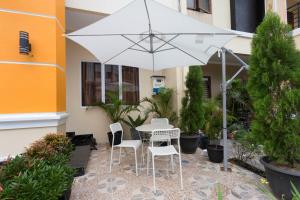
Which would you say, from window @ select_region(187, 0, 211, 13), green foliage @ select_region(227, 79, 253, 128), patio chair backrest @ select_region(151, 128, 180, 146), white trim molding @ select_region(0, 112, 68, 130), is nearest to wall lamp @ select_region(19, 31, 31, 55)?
white trim molding @ select_region(0, 112, 68, 130)

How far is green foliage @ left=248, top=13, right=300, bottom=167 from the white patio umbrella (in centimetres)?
61

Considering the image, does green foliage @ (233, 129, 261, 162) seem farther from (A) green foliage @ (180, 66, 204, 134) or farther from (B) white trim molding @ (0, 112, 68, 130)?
(B) white trim molding @ (0, 112, 68, 130)

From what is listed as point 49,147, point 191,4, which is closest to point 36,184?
point 49,147

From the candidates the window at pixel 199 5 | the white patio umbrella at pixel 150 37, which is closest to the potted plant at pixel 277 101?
the white patio umbrella at pixel 150 37

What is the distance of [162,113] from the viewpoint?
19.9 ft

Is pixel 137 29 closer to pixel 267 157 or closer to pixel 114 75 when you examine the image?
pixel 267 157

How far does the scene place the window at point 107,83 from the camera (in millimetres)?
6246

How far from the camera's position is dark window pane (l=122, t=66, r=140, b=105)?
21.9 feet

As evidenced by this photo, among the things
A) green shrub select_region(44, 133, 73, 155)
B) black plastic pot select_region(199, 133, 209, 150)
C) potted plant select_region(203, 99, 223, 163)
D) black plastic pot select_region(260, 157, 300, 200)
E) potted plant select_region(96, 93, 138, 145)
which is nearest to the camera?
black plastic pot select_region(260, 157, 300, 200)

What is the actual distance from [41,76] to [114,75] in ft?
10.4

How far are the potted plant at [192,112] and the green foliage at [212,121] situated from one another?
0.22 m

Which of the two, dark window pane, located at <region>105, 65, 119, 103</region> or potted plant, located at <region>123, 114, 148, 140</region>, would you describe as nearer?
potted plant, located at <region>123, 114, 148, 140</region>

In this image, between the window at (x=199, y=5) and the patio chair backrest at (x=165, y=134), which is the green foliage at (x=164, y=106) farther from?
the window at (x=199, y=5)

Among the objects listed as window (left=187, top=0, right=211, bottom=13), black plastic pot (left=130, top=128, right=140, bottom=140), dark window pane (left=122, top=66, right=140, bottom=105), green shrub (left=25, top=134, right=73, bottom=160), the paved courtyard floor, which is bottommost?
the paved courtyard floor
